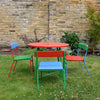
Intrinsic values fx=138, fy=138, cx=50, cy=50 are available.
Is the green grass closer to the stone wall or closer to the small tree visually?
the small tree

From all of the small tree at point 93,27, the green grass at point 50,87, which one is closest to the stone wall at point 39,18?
the small tree at point 93,27

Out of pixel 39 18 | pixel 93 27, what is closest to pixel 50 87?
pixel 93 27

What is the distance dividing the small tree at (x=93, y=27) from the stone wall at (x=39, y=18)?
43 cm

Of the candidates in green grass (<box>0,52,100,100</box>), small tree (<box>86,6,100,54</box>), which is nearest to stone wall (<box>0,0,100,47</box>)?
small tree (<box>86,6,100,54</box>)

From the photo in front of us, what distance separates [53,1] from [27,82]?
16.5 ft

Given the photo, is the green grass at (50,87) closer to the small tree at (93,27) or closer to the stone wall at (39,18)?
the small tree at (93,27)

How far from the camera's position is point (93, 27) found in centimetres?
636

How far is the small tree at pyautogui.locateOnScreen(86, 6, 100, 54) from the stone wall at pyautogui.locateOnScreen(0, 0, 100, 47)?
0.43 m

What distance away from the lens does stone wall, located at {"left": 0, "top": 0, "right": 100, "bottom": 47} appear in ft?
23.0

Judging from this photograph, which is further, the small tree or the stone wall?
the stone wall

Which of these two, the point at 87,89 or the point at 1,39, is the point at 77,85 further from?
the point at 1,39

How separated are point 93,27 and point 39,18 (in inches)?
112

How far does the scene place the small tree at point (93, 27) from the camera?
20.4 ft

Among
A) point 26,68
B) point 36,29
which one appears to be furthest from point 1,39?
point 26,68
